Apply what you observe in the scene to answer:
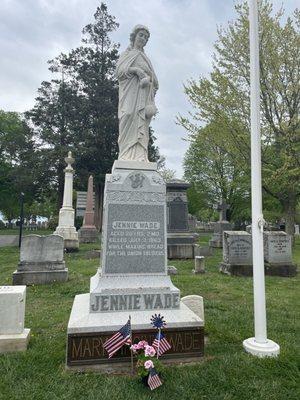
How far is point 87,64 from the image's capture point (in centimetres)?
3456

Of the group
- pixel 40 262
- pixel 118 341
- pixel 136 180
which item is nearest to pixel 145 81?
pixel 136 180

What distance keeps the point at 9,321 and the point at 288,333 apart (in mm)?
3992

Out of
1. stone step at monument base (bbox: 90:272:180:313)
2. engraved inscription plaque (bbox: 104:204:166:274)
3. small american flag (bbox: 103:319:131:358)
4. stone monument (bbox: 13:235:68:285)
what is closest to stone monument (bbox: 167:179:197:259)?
stone monument (bbox: 13:235:68:285)

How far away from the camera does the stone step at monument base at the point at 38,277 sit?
8891 mm

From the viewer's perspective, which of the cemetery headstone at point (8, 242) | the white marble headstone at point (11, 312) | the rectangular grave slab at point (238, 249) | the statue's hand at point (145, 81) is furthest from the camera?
the cemetery headstone at point (8, 242)

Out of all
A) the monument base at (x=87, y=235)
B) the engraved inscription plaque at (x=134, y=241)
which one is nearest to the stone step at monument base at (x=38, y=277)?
the engraved inscription plaque at (x=134, y=241)

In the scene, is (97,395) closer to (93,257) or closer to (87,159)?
(93,257)

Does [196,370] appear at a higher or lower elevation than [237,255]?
lower

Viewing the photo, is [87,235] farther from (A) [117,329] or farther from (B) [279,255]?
(A) [117,329]

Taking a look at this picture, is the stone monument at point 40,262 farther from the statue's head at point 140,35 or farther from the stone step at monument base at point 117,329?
the statue's head at point 140,35

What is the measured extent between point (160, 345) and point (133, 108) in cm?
368

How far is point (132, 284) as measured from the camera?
4.48 meters

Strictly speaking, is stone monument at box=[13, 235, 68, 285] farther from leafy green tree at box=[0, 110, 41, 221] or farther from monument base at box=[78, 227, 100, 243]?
leafy green tree at box=[0, 110, 41, 221]

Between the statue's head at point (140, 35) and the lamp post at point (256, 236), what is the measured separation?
6.13 feet
